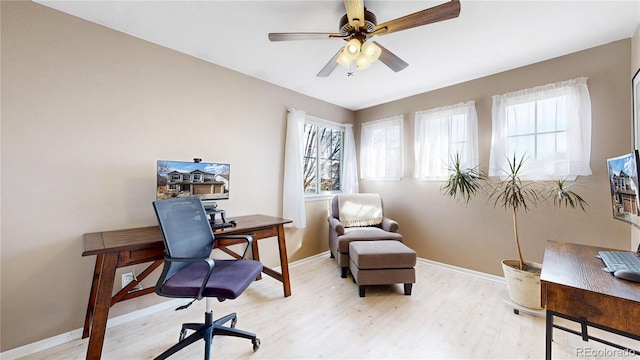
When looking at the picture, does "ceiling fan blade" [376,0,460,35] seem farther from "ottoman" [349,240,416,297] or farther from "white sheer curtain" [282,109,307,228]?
"ottoman" [349,240,416,297]

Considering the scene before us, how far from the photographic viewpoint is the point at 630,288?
0.99 metres

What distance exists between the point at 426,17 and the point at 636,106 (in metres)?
1.97

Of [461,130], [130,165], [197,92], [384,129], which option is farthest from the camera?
[384,129]

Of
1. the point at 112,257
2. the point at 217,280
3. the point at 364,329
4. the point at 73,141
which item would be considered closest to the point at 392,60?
the point at 217,280

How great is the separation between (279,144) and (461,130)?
2.30 meters

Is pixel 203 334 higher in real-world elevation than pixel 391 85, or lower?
lower

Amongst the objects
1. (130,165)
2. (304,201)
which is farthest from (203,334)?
(304,201)

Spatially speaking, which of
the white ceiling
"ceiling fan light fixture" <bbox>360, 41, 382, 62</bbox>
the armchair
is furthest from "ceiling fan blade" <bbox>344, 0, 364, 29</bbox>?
the armchair

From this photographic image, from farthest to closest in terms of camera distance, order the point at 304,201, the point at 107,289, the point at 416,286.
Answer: the point at 304,201, the point at 416,286, the point at 107,289

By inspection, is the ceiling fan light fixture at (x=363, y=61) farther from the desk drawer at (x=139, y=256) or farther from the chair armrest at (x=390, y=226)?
the chair armrest at (x=390, y=226)

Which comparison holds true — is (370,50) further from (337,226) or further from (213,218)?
(337,226)

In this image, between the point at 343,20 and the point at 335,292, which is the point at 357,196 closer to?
the point at 335,292

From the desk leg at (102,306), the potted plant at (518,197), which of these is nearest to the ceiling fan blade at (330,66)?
the potted plant at (518,197)

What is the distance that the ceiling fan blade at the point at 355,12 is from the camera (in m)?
1.39
